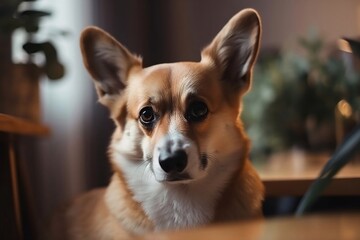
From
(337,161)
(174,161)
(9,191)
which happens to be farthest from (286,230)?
(9,191)

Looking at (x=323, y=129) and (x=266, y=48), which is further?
(x=266, y=48)

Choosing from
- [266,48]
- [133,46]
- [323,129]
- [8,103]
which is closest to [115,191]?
[8,103]

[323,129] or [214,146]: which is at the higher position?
[214,146]

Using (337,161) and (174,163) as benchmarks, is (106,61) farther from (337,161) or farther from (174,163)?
(337,161)

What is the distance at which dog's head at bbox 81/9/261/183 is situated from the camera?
110cm

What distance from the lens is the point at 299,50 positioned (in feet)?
8.76

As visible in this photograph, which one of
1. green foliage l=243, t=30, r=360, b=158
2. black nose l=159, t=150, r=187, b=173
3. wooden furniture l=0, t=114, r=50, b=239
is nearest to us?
black nose l=159, t=150, r=187, b=173

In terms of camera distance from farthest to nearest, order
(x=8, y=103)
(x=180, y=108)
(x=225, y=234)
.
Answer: (x=8, y=103) < (x=180, y=108) < (x=225, y=234)

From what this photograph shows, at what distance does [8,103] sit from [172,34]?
1174 mm

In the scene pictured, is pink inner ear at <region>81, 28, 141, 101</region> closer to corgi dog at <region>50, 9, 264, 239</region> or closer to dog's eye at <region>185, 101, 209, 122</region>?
corgi dog at <region>50, 9, 264, 239</region>

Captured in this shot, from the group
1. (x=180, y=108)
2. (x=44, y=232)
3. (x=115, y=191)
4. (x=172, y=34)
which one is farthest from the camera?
(x=172, y=34)

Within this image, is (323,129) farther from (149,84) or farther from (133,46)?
(149,84)

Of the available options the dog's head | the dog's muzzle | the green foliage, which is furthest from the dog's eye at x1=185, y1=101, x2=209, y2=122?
the green foliage

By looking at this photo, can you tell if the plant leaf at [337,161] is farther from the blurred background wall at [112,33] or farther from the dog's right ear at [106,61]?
the blurred background wall at [112,33]
